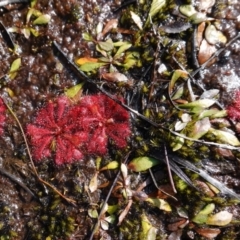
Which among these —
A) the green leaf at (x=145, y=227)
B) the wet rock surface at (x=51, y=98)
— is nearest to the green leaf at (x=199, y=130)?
the wet rock surface at (x=51, y=98)

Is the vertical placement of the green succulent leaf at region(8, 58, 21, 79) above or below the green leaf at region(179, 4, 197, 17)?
below

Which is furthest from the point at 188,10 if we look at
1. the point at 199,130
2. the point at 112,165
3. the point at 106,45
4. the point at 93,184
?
the point at 93,184

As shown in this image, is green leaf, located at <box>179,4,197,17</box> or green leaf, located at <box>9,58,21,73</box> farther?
green leaf, located at <box>9,58,21,73</box>

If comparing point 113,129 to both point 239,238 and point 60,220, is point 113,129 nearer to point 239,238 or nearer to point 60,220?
point 60,220

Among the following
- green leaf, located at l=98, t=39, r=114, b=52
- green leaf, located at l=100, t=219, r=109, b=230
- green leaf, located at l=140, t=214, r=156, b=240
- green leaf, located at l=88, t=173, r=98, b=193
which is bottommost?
green leaf, located at l=140, t=214, r=156, b=240

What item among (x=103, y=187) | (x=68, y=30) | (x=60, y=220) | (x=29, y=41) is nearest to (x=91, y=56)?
(x=68, y=30)

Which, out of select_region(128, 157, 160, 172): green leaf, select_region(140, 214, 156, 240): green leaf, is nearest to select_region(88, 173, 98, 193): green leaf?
select_region(128, 157, 160, 172): green leaf

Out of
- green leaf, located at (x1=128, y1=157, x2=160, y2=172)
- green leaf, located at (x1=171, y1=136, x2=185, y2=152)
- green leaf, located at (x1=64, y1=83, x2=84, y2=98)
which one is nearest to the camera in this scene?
green leaf, located at (x1=171, y1=136, x2=185, y2=152)

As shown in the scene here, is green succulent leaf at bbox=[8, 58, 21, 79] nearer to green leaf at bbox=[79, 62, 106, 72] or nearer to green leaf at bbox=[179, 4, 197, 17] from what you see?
green leaf at bbox=[79, 62, 106, 72]
